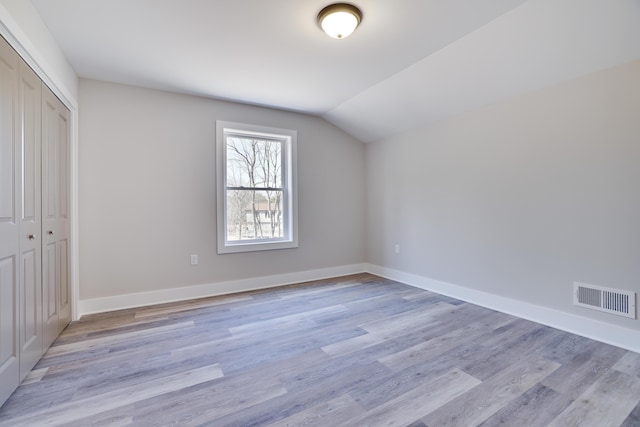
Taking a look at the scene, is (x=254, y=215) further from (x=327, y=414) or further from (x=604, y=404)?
(x=604, y=404)

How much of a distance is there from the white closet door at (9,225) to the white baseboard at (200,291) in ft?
4.50

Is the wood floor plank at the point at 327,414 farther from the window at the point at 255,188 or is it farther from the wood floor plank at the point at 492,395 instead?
the window at the point at 255,188

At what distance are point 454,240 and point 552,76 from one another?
5.92 feet

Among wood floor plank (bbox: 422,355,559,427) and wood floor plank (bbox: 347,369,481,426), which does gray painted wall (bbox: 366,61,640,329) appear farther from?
wood floor plank (bbox: 347,369,481,426)

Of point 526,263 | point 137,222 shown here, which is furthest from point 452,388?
point 137,222

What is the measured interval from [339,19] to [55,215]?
8.71ft

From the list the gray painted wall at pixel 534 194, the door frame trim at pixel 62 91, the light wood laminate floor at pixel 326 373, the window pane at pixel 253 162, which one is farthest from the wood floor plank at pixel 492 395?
the window pane at pixel 253 162

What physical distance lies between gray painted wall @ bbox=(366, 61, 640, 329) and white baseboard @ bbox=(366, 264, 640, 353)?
0.05 meters

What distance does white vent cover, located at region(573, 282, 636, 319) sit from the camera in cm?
217

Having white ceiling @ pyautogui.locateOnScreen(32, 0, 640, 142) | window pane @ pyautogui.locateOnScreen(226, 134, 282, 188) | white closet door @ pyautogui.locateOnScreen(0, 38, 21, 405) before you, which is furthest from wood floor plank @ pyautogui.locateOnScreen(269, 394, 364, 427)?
window pane @ pyautogui.locateOnScreen(226, 134, 282, 188)

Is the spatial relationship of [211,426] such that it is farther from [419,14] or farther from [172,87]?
[172,87]

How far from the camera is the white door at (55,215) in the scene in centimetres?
214

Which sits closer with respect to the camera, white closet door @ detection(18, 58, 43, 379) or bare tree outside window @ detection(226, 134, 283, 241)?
white closet door @ detection(18, 58, 43, 379)

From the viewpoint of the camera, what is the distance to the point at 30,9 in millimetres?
1884
